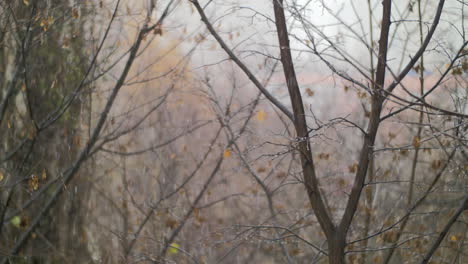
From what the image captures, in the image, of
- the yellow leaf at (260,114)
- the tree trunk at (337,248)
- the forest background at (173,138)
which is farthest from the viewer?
the yellow leaf at (260,114)

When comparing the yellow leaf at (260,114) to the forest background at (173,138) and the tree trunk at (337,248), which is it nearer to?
the forest background at (173,138)

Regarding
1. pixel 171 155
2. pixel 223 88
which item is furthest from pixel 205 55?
pixel 171 155

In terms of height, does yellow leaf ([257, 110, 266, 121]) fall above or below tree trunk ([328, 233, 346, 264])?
above

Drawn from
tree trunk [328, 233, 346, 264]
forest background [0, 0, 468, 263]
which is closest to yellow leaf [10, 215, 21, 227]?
forest background [0, 0, 468, 263]

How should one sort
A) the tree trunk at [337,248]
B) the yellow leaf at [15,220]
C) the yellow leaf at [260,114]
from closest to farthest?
the tree trunk at [337,248] → the yellow leaf at [15,220] → the yellow leaf at [260,114]

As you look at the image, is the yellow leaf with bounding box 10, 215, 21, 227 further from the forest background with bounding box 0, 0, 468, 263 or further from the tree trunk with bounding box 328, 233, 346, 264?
the tree trunk with bounding box 328, 233, 346, 264

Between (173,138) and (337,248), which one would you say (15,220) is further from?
(337,248)

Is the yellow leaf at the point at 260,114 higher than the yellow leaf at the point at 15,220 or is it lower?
higher

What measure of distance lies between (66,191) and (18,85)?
92 centimetres

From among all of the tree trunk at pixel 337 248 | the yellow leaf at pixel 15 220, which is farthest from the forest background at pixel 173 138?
the tree trunk at pixel 337 248

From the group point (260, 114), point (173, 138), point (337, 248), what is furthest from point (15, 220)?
point (337, 248)

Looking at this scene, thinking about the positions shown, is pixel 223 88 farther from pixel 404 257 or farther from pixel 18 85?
pixel 404 257

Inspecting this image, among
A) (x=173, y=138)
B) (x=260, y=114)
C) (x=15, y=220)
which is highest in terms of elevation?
(x=260, y=114)

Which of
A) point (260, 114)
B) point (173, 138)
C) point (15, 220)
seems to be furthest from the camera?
point (173, 138)
